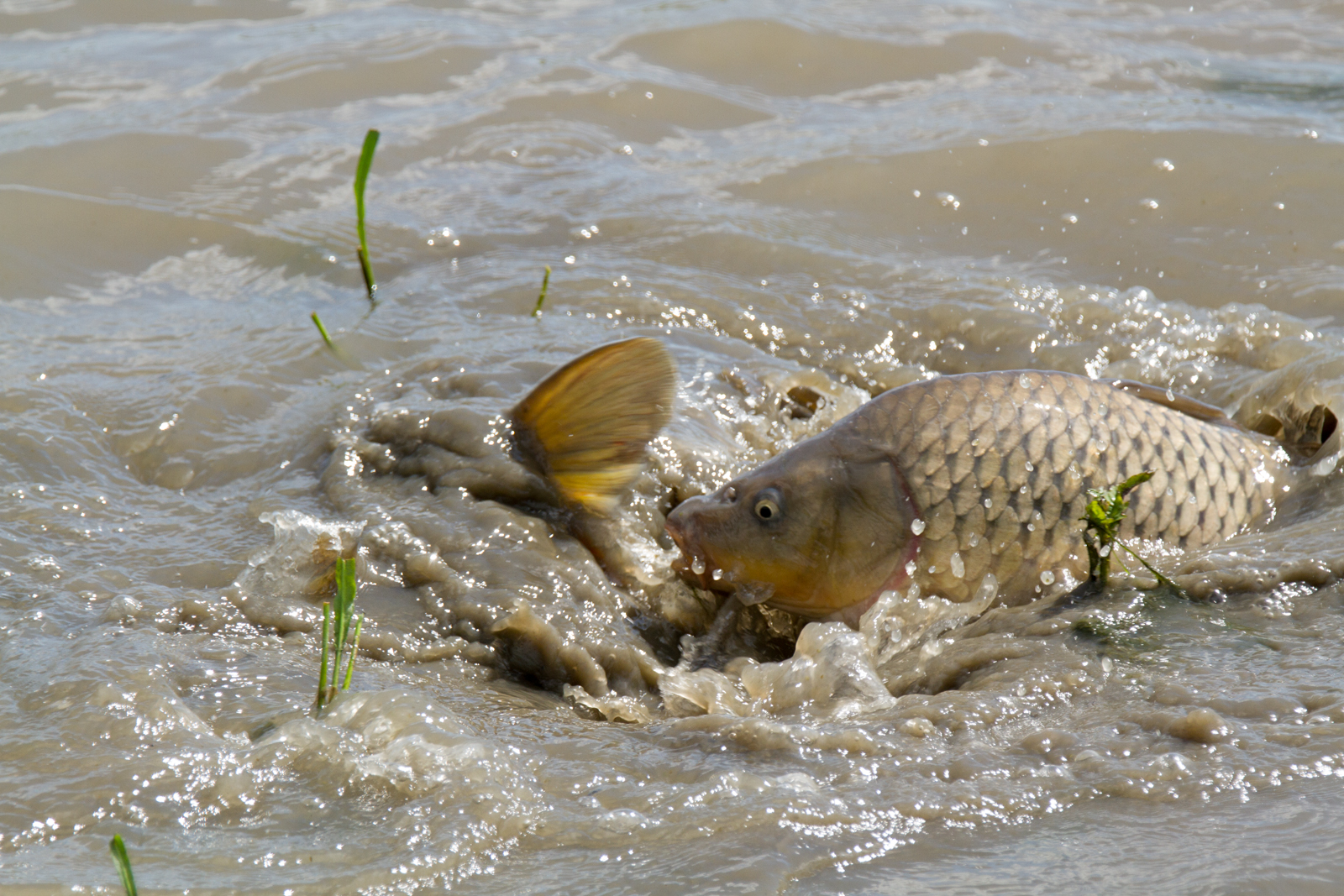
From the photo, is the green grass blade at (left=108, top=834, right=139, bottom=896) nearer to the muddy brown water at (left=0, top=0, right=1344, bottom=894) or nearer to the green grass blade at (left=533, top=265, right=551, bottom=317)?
the muddy brown water at (left=0, top=0, right=1344, bottom=894)

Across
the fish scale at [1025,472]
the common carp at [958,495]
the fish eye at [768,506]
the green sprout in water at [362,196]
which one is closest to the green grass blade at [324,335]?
the green sprout in water at [362,196]

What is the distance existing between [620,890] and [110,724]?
100cm

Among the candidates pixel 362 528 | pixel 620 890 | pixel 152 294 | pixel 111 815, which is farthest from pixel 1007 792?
pixel 152 294

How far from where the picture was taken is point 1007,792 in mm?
1920

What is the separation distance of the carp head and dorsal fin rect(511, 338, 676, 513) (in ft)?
0.78

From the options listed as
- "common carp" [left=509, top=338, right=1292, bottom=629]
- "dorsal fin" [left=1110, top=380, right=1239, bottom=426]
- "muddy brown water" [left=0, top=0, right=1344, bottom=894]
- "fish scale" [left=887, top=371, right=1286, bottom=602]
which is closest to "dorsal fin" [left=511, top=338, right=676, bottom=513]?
"common carp" [left=509, top=338, right=1292, bottom=629]

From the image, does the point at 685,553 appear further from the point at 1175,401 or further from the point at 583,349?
the point at 1175,401

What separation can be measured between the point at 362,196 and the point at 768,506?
80.0 inches

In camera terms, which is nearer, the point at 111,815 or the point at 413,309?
the point at 111,815

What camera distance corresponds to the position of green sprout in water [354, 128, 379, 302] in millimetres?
3594

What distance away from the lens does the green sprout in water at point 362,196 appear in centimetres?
359

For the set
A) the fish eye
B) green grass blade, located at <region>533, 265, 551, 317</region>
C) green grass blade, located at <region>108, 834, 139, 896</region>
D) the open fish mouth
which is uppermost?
green grass blade, located at <region>533, 265, 551, 317</region>

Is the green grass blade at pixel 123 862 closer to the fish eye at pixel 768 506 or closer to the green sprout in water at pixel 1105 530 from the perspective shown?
the fish eye at pixel 768 506

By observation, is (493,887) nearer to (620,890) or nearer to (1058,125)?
(620,890)
